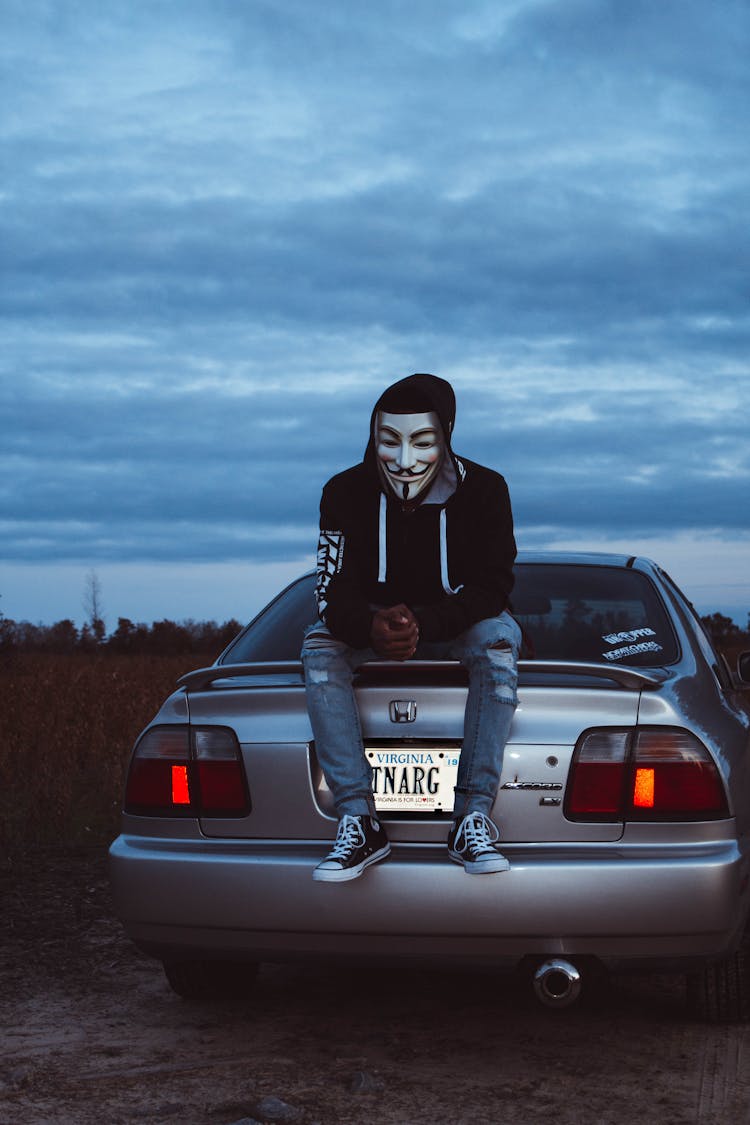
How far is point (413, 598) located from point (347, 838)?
36.2 inches

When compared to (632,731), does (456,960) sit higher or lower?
lower

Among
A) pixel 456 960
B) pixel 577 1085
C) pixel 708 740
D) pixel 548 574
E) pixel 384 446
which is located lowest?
pixel 577 1085

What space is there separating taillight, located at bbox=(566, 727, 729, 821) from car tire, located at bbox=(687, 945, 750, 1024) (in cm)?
73

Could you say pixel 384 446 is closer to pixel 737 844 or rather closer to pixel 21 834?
pixel 737 844

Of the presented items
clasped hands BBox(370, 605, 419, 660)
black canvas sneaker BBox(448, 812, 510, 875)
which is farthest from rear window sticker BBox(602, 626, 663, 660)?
black canvas sneaker BBox(448, 812, 510, 875)

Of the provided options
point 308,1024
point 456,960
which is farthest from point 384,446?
point 308,1024

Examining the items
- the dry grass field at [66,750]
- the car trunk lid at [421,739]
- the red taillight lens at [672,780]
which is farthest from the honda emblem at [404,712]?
the dry grass field at [66,750]

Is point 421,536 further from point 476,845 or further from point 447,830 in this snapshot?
point 476,845

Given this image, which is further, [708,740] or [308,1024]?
[308,1024]

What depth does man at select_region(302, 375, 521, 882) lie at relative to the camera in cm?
385

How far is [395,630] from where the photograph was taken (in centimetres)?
405

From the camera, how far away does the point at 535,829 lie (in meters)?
3.90

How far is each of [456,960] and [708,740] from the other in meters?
0.95

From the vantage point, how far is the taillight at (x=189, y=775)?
13.6 feet
